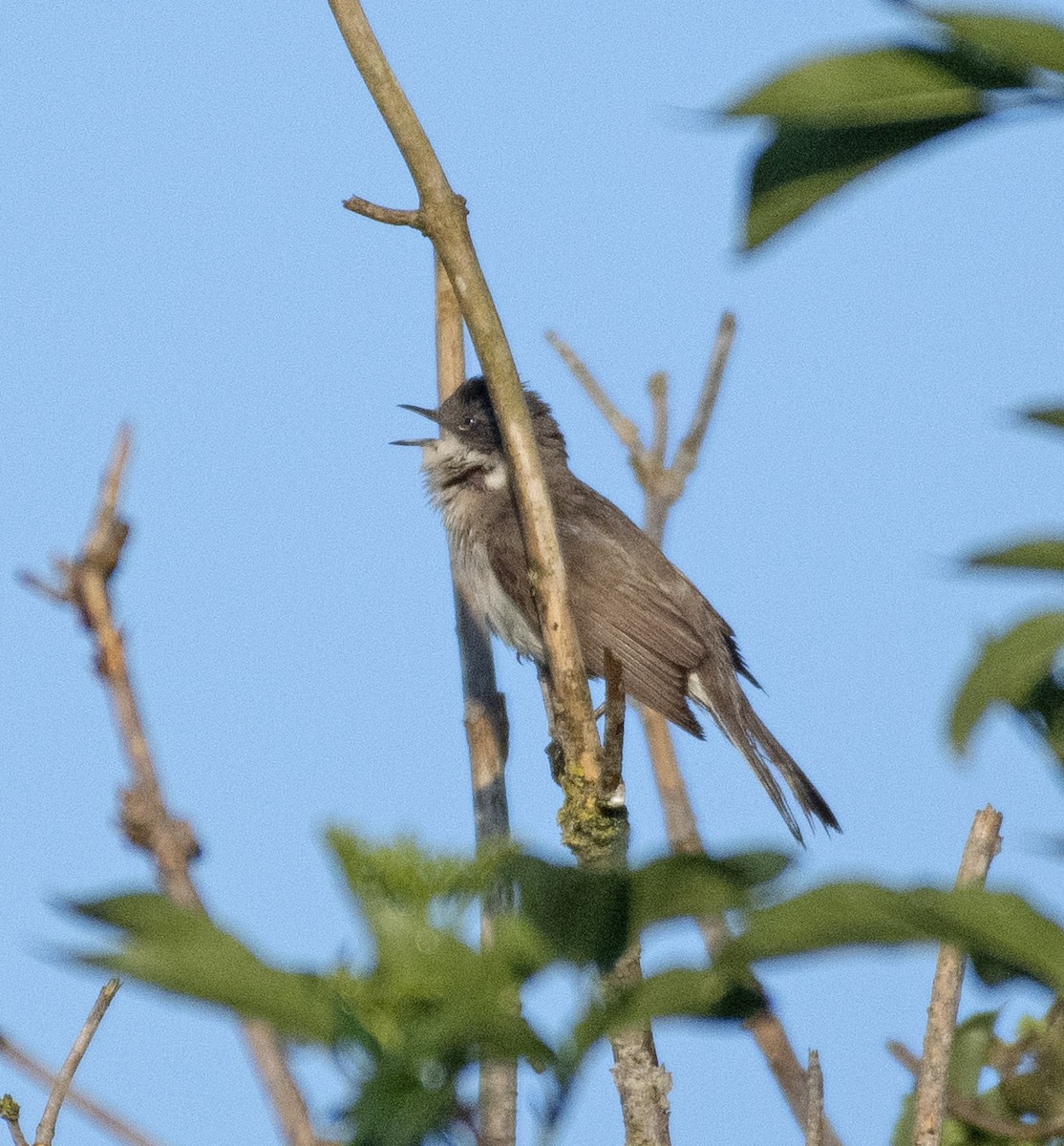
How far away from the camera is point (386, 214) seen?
282 cm

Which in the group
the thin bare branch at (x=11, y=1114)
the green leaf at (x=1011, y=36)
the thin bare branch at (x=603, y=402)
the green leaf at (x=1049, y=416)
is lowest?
the thin bare branch at (x=11, y=1114)

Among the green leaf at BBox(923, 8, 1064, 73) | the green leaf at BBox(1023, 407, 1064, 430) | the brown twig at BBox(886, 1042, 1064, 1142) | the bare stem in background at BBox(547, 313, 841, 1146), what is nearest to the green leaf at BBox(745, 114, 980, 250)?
the green leaf at BBox(923, 8, 1064, 73)

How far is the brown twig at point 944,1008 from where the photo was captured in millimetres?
1693

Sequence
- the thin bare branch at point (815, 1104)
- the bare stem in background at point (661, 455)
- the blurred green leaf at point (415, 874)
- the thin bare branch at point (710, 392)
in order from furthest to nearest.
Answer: the thin bare branch at point (710, 392)
the bare stem in background at point (661, 455)
the thin bare branch at point (815, 1104)
the blurred green leaf at point (415, 874)

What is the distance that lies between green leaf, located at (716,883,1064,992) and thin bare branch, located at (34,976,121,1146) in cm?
84

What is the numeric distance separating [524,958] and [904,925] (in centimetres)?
29

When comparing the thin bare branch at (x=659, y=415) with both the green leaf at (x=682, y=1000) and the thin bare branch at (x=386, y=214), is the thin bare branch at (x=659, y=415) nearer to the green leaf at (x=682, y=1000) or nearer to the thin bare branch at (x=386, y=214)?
the thin bare branch at (x=386, y=214)

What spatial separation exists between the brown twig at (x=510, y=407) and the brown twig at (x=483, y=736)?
0.20 metres

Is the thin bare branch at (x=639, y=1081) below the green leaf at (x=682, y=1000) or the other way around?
the other way around

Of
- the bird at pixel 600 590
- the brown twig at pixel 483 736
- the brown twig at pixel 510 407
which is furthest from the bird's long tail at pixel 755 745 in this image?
the brown twig at pixel 510 407

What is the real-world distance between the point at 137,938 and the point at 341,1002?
0.19 metres

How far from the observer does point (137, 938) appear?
1.04m

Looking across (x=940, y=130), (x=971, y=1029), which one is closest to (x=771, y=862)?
(x=940, y=130)

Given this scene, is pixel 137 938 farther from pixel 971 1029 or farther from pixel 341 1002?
pixel 971 1029
